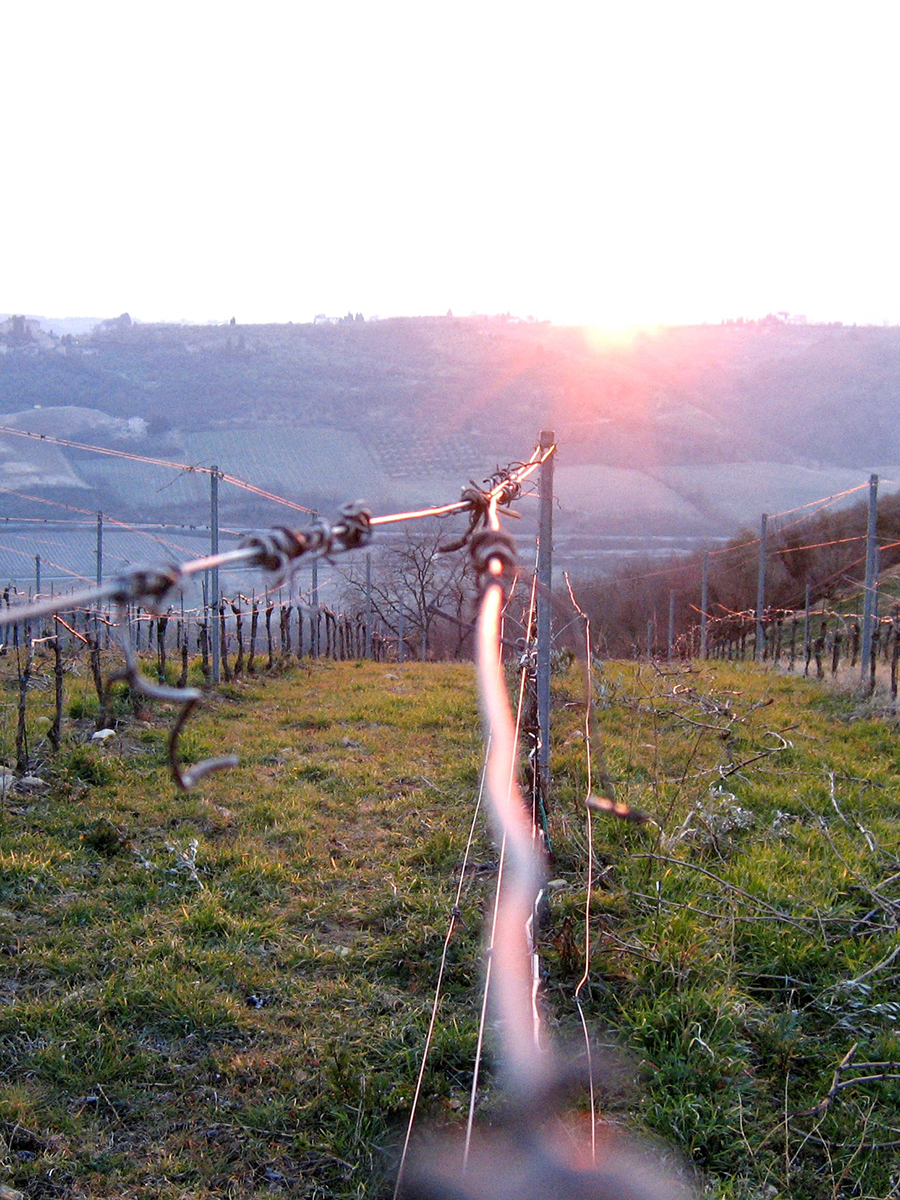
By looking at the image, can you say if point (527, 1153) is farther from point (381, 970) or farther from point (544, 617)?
point (544, 617)

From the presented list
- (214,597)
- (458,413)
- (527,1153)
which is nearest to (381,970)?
(527,1153)

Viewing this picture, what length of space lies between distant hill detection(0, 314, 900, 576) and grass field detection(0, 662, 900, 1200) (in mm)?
30768

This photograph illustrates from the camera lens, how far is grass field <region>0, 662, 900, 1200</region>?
114 inches

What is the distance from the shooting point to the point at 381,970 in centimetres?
392

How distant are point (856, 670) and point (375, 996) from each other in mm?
9956

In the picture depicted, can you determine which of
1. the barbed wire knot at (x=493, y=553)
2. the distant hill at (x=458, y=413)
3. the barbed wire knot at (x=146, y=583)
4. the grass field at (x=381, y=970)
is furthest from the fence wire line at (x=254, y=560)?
the distant hill at (x=458, y=413)

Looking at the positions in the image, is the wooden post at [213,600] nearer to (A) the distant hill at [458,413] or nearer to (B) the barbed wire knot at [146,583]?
(B) the barbed wire knot at [146,583]

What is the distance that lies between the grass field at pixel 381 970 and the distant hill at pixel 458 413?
30768 mm

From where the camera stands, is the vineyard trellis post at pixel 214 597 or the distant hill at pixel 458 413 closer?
the vineyard trellis post at pixel 214 597

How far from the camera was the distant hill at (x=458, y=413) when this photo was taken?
147ft

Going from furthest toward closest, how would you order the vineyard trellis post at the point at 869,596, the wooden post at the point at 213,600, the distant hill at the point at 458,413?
the distant hill at the point at 458,413, the wooden post at the point at 213,600, the vineyard trellis post at the point at 869,596

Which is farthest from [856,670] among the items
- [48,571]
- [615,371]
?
[615,371]

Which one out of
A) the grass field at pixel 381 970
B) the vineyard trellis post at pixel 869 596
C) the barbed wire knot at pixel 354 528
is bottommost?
the grass field at pixel 381 970

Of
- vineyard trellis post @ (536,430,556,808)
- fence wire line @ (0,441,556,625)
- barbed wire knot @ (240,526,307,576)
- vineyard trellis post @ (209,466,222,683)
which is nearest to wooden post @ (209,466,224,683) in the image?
vineyard trellis post @ (209,466,222,683)
